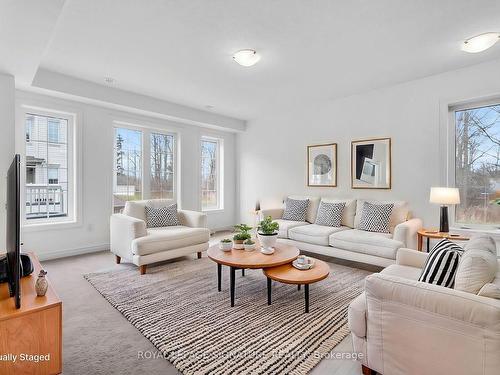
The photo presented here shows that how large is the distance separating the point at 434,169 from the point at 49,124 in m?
5.53

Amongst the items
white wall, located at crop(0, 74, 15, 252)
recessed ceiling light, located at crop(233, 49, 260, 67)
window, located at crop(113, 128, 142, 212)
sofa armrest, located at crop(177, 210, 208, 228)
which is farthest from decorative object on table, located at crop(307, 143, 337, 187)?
white wall, located at crop(0, 74, 15, 252)

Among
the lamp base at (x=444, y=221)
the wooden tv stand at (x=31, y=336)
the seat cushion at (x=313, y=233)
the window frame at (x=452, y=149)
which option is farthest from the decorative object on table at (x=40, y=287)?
the window frame at (x=452, y=149)

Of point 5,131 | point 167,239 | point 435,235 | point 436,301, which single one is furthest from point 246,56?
point 435,235

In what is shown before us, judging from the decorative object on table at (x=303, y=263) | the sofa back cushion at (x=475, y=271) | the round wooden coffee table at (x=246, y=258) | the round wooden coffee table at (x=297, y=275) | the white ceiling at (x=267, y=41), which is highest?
the white ceiling at (x=267, y=41)

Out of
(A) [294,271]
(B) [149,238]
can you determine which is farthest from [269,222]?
(B) [149,238]

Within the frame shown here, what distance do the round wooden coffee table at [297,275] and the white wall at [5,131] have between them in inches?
116

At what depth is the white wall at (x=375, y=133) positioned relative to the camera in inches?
143

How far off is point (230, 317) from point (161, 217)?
7.35 feet

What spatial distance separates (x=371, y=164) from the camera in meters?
4.29

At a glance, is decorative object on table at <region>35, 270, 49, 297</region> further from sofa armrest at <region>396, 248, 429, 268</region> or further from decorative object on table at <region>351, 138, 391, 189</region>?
decorative object on table at <region>351, 138, 391, 189</region>

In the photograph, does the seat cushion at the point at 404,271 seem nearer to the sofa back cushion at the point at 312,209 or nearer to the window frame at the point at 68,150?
the sofa back cushion at the point at 312,209

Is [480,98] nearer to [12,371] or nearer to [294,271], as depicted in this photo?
[294,271]

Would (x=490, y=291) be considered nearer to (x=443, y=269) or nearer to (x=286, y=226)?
(x=443, y=269)

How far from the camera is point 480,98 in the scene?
341cm
